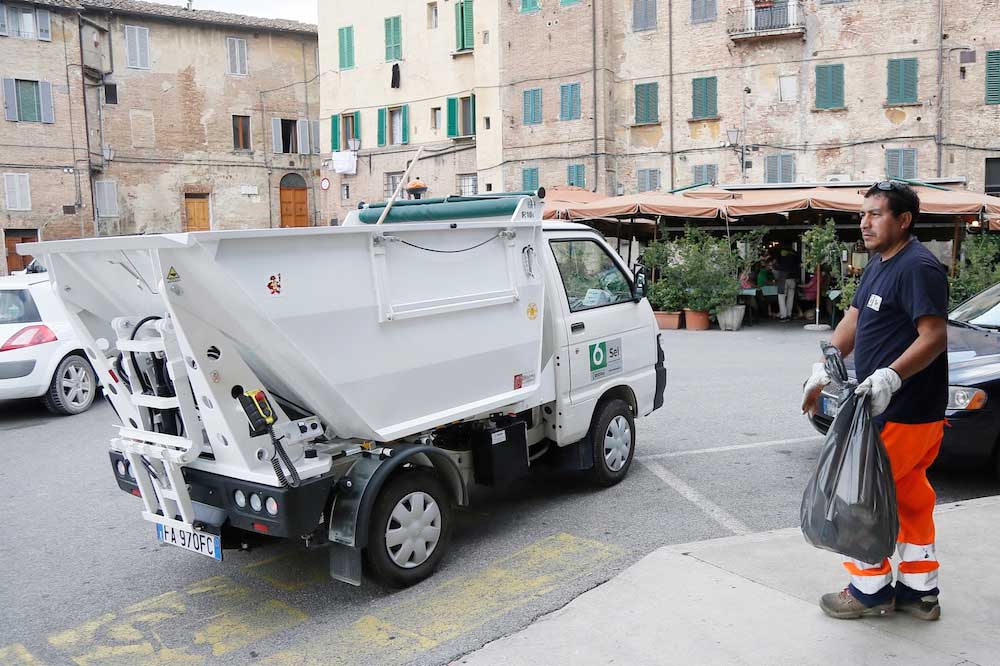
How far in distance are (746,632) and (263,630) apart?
2274mm

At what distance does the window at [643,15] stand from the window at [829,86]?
5.68 meters

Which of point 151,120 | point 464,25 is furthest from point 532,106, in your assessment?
point 151,120

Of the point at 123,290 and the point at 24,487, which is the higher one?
the point at 123,290

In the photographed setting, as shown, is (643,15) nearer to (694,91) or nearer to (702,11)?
(702,11)

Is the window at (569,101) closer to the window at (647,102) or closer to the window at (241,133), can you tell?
the window at (647,102)

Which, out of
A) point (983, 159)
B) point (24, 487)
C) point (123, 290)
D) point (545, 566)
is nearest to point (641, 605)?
point (545, 566)

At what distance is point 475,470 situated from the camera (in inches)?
214

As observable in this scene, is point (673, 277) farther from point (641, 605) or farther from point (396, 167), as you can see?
point (396, 167)

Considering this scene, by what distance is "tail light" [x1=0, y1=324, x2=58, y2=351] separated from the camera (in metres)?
9.66

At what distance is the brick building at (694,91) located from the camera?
26.4m

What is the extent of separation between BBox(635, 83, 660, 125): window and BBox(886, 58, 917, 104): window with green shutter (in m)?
7.20

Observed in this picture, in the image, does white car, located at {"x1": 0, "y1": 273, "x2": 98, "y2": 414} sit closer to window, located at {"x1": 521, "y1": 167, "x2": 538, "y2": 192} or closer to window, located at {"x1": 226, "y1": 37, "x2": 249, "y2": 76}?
window, located at {"x1": 521, "y1": 167, "x2": 538, "y2": 192}

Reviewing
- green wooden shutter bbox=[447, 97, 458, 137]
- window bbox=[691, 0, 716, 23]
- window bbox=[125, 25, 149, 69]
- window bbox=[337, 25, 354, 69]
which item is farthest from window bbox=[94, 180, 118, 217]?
window bbox=[691, 0, 716, 23]

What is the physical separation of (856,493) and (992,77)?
88.6ft
